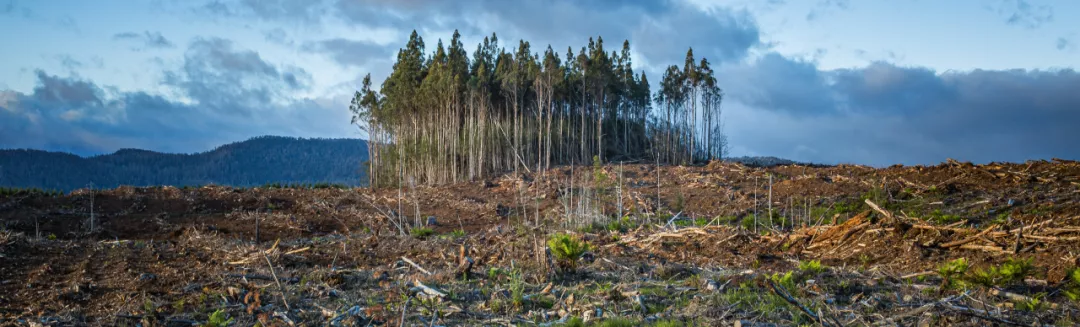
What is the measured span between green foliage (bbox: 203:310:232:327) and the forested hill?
2750 centimetres

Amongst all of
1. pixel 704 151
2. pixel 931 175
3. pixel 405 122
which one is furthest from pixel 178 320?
pixel 704 151

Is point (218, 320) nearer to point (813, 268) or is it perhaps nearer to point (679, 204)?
point (813, 268)

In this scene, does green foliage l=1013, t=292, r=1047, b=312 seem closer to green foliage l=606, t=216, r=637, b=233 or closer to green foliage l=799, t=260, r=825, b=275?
green foliage l=799, t=260, r=825, b=275

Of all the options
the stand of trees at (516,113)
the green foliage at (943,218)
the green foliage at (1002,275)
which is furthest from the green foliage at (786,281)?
the stand of trees at (516,113)

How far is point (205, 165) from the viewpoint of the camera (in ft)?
174

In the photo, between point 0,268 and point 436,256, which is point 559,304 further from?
point 0,268

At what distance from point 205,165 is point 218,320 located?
54166 millimetres

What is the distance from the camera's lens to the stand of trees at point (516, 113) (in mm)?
29234

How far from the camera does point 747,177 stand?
17734 millimetres

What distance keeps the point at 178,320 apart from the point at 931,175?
13.6m

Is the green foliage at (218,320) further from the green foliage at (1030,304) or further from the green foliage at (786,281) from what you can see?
the green foliage at (1030,304)

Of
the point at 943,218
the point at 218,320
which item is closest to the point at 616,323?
the point at 218,320

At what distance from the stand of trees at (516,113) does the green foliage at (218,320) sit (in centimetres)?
2247

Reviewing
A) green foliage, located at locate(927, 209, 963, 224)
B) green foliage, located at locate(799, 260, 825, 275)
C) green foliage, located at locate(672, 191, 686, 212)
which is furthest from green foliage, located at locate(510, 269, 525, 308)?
green foliage, located at locate(672, 191, 686, 212)
